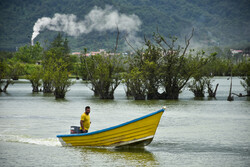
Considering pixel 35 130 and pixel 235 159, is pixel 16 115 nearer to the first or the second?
pixel 35 130

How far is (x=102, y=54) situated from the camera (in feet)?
124

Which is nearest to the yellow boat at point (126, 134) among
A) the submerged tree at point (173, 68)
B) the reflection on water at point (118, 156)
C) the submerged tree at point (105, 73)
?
the reflection on water at point (118, 156)

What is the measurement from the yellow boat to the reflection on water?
0.25m

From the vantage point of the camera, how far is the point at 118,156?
13.5 metres

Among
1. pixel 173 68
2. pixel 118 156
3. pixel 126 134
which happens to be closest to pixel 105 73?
pixel 173 68

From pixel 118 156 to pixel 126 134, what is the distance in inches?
30.6

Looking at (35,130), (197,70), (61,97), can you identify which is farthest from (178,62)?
(35,130)

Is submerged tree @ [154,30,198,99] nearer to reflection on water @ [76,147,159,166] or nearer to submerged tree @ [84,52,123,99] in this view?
submerged tree @ [84,52,123,99]

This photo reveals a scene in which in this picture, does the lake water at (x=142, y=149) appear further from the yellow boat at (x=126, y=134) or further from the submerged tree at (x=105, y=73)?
the submerged tree at (x=105, y=73)

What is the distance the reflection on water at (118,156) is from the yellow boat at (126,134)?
9.9 inches

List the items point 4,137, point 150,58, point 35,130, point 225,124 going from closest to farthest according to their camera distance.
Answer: point 4,137
point 35,130
point 225,124
point 150,58

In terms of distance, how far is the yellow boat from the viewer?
13.3m

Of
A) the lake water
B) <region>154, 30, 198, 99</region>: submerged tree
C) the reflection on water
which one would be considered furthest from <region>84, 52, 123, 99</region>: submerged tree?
the reflection on water

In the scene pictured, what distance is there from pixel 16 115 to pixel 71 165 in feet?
48.9
